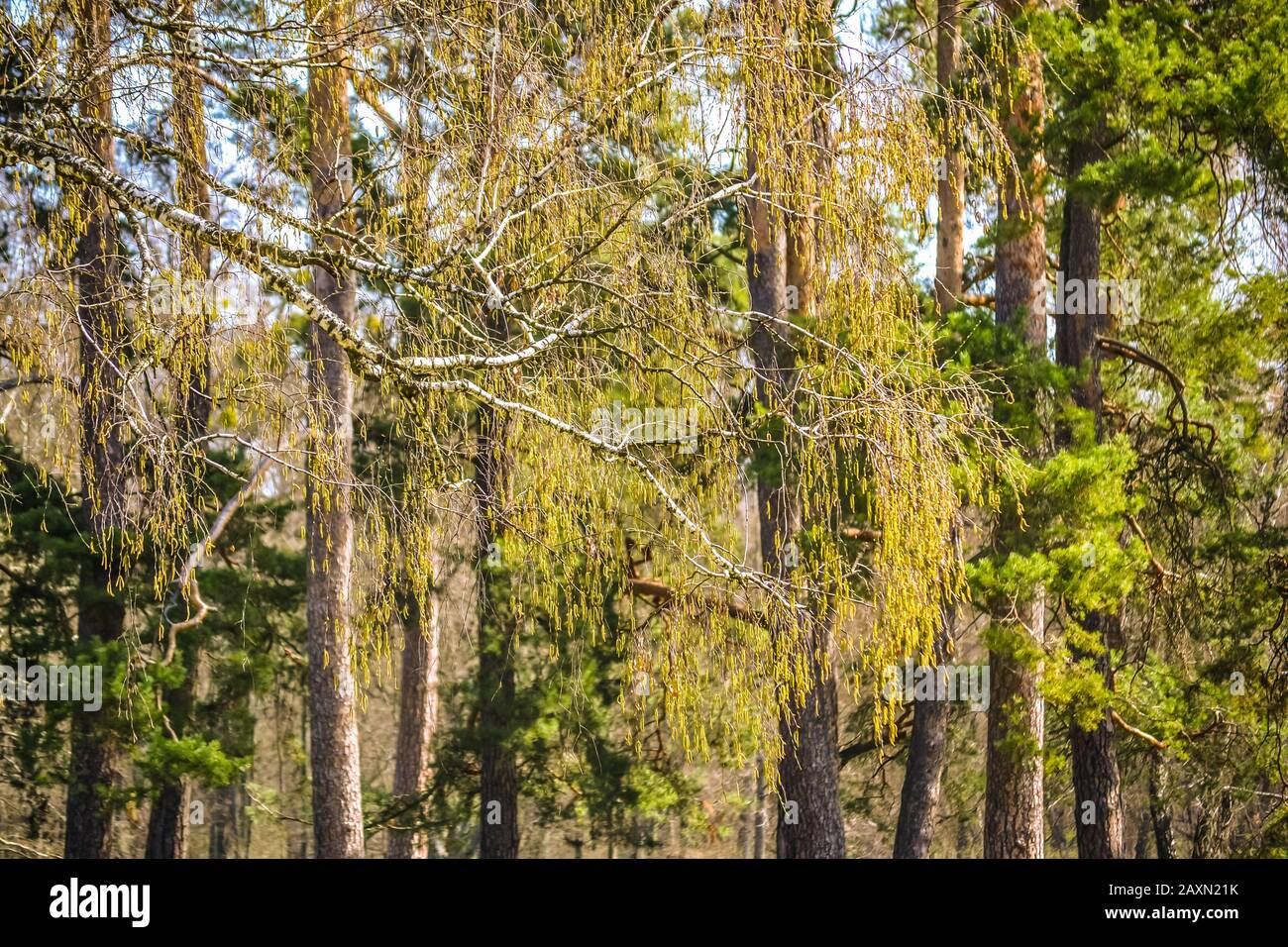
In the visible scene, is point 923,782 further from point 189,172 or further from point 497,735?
point 189,172

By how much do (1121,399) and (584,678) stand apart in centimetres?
611

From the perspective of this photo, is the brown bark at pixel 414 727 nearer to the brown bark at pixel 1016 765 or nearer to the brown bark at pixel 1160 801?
the brown bark at pixel 1016 765

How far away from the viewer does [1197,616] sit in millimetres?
11172

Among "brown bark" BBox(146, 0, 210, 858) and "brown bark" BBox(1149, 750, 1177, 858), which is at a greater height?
"brown bark" BBox(146, 0, 210, 858)

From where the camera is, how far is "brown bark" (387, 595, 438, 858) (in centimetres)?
1364

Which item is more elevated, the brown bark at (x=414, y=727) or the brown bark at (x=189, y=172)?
the brown bark at (x=189, y=172)

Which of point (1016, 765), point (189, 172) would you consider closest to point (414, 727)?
point (1016, 765)

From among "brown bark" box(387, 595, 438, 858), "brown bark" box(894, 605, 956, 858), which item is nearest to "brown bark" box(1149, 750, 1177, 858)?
"brown bark" box(894, 605, 956, 858)

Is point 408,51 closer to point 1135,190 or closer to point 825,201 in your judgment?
point 825,201

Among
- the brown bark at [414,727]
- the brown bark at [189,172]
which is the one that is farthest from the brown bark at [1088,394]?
the brown bark at [189,172]

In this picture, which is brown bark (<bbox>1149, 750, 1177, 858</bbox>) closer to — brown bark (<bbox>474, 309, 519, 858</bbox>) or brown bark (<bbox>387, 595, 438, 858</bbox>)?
brown bark (<bbox>474, 309, 519, 858</bbox>)

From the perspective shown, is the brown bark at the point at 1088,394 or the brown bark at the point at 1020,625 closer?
the brown bark at the point at 1020,625

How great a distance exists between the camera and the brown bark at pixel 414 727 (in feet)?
44.8
